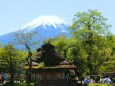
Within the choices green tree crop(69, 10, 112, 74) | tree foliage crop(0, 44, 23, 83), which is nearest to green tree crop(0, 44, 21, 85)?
tree foliage crop(0, 44, 23, 83)

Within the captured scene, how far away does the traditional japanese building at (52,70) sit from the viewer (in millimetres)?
64250

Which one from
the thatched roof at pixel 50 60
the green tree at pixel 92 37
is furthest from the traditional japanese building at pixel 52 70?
the green tree at pixel 92 37

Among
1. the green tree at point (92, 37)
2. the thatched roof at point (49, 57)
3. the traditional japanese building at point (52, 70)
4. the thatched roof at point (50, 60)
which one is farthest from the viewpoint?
the green tree at point (92, 37)

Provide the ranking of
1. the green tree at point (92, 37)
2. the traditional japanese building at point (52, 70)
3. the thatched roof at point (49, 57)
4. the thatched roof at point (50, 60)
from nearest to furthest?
→ 1. the traditional japanese building at point (52, 70)
2. the thatched roof at point (50, 60)
3. the thatched roof at point (49, 57)
4. the green tree at point (92, 37)

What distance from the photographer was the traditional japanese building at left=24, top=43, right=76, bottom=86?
64250 millimetres

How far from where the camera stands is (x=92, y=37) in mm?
87000

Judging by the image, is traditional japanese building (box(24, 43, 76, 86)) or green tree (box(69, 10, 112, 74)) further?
green tree (box(69, 10, 112, 74))

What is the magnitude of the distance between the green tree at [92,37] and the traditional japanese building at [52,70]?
18.9m

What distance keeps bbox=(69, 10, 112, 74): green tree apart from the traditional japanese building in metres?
18.9

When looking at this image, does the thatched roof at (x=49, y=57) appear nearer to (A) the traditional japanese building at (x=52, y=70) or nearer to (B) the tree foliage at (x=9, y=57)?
(A) the traditional japanese building at (x=52, y=70)

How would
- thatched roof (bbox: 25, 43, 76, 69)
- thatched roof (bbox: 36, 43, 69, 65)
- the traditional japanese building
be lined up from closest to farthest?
the traditional japanese building < thatched roof (bbox: 25, 43, 76, 69) < thatched roof (bbox: 36, 43, 69, 65)

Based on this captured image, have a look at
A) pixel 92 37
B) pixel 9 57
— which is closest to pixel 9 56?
pixel 9 57

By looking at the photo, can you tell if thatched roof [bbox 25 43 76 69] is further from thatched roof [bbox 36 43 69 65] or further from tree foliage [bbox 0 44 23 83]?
tree foliage [bbox 0 44 23 83]

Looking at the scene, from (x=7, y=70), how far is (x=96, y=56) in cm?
2483
